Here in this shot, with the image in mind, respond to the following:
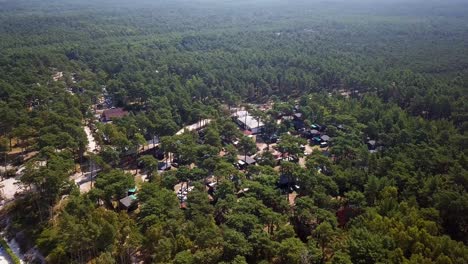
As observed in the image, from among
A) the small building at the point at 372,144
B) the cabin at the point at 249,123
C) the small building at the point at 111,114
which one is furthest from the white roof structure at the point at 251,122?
the small building at the point at 111,114

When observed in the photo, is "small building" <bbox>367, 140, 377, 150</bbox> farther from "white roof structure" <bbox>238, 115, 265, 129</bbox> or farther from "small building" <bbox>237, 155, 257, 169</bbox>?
"small building" <bbox>237, 155, 257, 169</bbox>

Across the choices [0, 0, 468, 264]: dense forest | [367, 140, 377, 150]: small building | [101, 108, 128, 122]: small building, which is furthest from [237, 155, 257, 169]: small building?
[101, 108, 128, 122]: small building

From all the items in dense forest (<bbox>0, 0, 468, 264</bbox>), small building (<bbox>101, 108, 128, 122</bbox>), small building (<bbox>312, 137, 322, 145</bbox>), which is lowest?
Result: small building (<bbox>312, 137, 322, 145</bbox>)

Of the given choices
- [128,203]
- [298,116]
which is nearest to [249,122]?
[298,116]

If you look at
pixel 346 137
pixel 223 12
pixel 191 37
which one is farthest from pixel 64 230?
pixel 223 12

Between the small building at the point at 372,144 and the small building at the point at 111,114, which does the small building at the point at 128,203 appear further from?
the small building at the point at 372,144

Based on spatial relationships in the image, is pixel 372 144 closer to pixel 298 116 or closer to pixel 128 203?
pixel 298 116

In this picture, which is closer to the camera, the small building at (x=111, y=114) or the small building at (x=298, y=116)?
the small building at (x=111, y=114)
